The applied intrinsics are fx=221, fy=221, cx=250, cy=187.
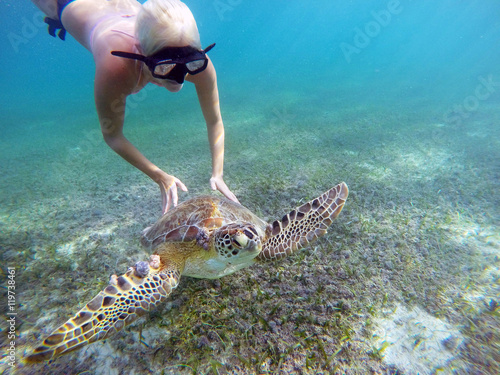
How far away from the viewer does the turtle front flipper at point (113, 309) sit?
1.17m

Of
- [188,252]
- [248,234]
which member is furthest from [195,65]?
[188,252]

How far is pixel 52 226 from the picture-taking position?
318 cm

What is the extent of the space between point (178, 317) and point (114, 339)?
472mm

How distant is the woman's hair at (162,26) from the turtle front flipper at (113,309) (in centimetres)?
153

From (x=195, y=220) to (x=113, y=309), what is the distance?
2.65 feet

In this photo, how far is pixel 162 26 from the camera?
1411 mm

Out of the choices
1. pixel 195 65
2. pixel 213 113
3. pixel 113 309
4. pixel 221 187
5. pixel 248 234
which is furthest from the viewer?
pixel 213 113

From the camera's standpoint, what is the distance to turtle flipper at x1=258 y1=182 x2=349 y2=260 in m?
1.80

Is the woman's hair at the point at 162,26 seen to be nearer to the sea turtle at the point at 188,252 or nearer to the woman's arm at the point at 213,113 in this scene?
the woman's arm at the point at 213,113

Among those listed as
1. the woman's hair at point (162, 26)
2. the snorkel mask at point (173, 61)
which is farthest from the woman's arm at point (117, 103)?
→ the woman's hair at point (162, 26)

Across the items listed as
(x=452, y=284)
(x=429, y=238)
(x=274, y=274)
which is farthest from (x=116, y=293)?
(x=429, y=238)

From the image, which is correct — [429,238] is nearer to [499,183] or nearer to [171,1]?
[499,183]

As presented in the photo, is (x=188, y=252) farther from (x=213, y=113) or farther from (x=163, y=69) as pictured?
(x=213, y=113)

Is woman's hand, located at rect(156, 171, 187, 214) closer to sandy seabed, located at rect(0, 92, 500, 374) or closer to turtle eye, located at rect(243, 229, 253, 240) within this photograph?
sandy seabed, located at rect(0, 92, 500, 374)
